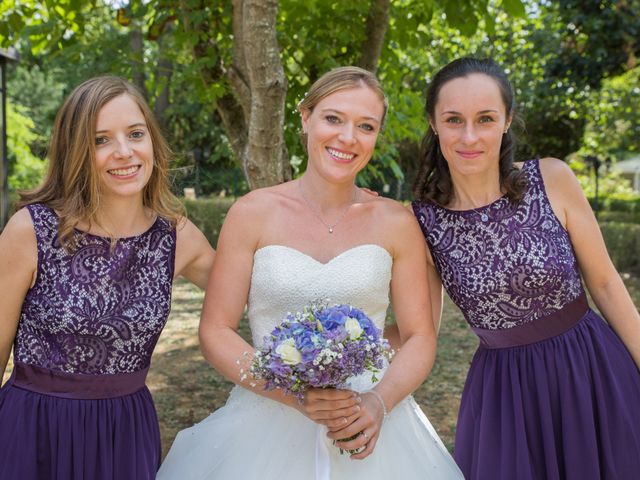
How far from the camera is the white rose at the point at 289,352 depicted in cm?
221

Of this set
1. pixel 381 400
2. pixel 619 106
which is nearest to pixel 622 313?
pixel 381 400

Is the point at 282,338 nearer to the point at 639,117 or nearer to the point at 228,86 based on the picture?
the point at 228,86

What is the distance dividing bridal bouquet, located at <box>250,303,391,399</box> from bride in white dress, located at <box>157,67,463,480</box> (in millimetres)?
448

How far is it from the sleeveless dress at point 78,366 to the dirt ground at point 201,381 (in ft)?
9.31

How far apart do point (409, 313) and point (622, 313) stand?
0.97 m

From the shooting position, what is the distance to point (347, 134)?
9.37 feet

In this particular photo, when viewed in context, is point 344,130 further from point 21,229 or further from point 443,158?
point 21,229

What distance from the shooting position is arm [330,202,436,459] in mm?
2826

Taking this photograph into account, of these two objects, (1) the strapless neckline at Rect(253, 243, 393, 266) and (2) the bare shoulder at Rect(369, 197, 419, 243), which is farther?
(2) the bare shoulder at Rect(369, 197, 419, 243)

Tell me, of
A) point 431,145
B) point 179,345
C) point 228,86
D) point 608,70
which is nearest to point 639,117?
point 608,70

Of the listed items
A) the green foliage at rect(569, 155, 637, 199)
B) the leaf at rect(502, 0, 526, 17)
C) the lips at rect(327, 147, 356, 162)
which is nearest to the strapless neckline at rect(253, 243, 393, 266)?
the lips at rect(327, 147, 356, 162)

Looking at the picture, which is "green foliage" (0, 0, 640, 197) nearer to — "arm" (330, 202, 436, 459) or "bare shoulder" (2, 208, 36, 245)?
"bare shoulder" (2, 208, 36, 245)

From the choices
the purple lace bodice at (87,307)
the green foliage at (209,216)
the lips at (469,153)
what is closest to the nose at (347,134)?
the lips at (469,153)

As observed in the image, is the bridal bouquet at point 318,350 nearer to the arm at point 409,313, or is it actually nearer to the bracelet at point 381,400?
the bracelet at point 381,400
